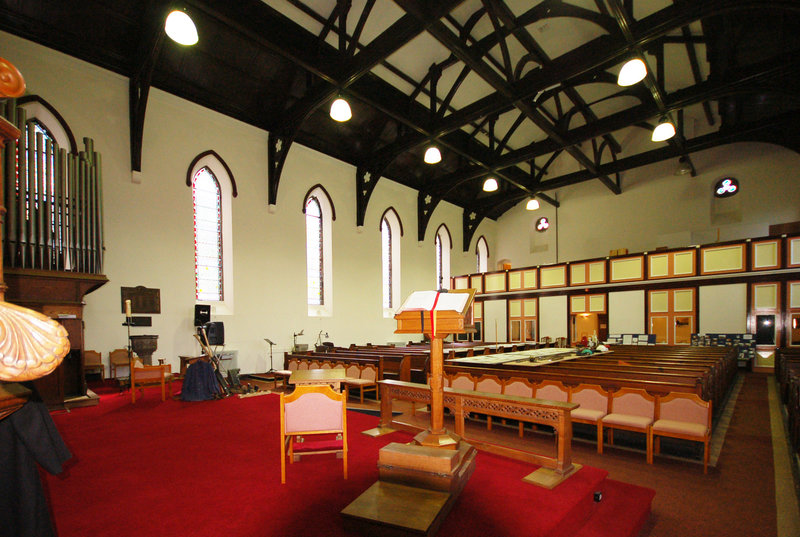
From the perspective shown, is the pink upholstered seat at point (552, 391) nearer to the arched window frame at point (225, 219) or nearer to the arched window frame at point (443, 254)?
the arched window frame at point (225, 219)

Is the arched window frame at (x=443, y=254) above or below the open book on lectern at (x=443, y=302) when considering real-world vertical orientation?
above

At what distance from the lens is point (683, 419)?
12.7ft

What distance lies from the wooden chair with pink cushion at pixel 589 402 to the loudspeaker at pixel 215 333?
296 inches

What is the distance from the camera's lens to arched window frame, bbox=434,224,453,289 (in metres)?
16.5

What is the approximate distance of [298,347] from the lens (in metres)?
10.6

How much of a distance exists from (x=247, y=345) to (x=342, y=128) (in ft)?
22.1

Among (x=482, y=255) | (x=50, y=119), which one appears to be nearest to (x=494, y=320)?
(x=482, y=255)

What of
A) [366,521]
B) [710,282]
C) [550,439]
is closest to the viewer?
[366,521]

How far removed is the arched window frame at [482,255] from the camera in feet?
60.4

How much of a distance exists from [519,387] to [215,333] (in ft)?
22.8

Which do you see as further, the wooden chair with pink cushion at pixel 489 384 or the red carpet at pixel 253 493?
the wooden chair with pink cushion at pixel 489 384

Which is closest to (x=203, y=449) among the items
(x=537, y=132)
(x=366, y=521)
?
(x=366, y=521)

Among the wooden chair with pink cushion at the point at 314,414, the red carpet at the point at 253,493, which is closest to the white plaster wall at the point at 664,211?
the red carpet at the point at 253,493

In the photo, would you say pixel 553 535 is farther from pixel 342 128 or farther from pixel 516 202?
pixel 516 202
